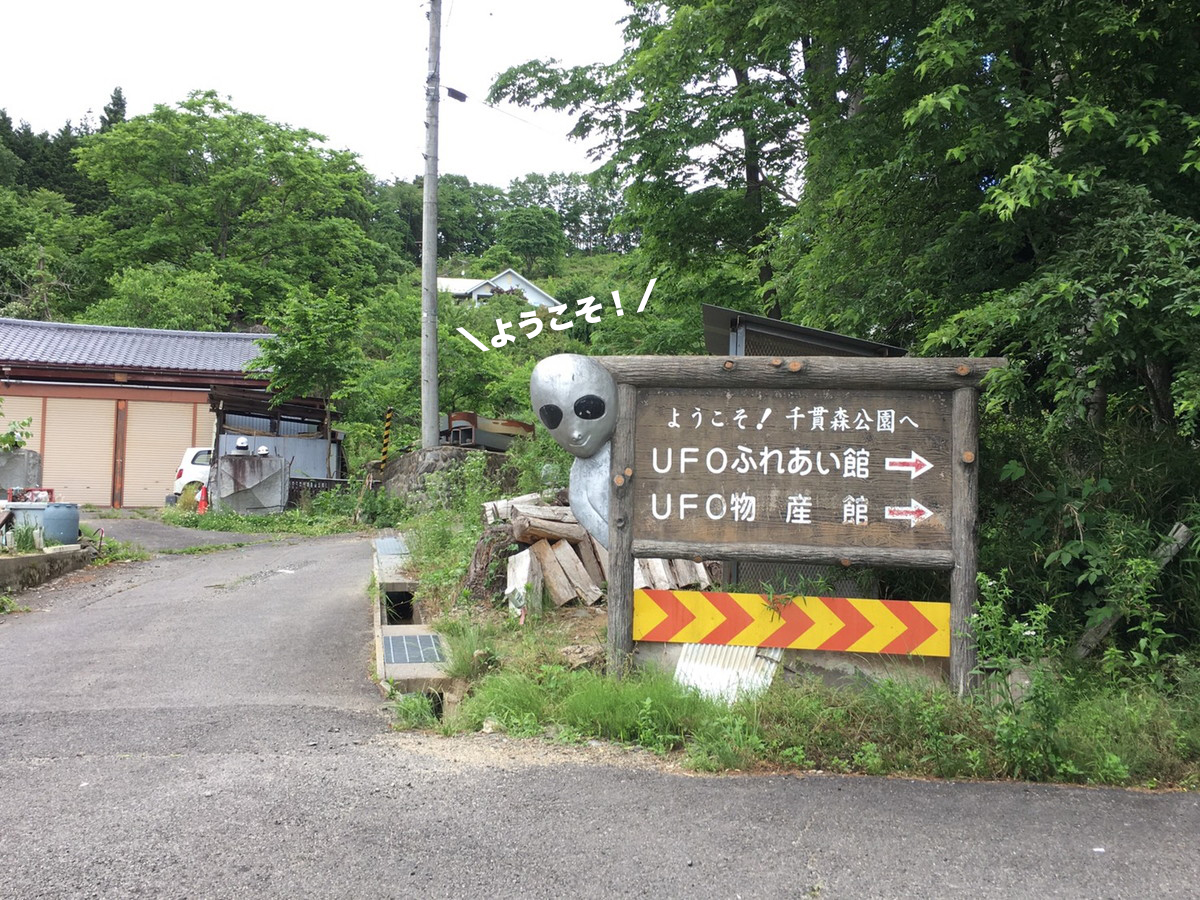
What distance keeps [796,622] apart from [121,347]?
23.5m

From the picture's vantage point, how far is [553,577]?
7094 millimetres

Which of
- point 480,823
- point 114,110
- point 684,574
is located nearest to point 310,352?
point 684,574

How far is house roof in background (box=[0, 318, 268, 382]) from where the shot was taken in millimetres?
21688

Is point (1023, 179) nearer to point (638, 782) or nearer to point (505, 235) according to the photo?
point (638, 782)

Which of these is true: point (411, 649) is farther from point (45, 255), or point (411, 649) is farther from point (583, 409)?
point (45, 255)

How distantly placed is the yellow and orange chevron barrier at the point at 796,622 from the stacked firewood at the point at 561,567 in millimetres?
1751

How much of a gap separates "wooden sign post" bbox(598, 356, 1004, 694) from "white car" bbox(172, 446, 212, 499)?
16.5 m

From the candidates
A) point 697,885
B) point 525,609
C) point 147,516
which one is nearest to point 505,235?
point 147,516

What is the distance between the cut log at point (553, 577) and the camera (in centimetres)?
698

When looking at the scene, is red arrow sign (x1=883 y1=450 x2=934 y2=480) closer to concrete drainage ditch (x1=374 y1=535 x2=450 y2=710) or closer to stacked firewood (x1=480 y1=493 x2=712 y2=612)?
stacked firewood (x1=480 y1=493 x2=712 y2=612)

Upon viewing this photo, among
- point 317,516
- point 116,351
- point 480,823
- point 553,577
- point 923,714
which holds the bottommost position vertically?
point 480,823

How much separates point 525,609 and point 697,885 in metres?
3.95

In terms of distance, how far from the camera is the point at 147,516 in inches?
720

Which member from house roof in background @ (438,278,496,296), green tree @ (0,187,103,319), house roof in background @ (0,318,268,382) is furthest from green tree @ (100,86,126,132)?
house roof in background @ (0,318,268,382)
